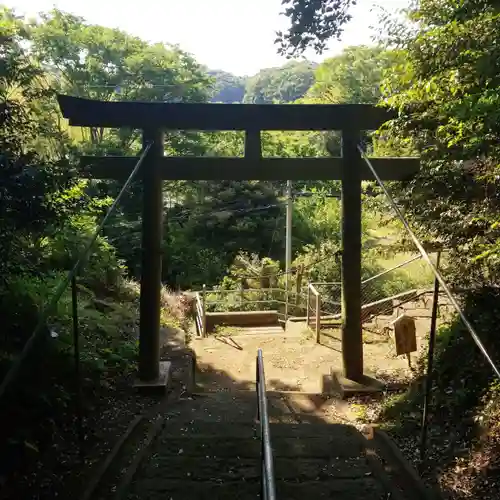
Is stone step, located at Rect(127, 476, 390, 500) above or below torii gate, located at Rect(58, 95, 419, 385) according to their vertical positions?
below

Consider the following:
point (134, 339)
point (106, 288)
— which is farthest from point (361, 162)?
point (106, 288)

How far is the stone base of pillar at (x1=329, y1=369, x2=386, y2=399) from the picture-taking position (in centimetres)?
630

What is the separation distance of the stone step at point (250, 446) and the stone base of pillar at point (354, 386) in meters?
1.64

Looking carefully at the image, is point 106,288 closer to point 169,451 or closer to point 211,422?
point 211,422

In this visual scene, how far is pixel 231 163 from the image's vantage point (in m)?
6.30

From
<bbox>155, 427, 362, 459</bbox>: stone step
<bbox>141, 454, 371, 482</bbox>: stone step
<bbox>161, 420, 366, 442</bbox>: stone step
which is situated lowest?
<bbox>161, 420, 366, 442</bbox>: stone step

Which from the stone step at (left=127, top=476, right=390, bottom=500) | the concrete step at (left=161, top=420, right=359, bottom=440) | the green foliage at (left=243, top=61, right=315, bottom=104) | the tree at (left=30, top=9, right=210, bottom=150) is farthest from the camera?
the green foliage at (left=243, top=61, right=315, bottom=104)

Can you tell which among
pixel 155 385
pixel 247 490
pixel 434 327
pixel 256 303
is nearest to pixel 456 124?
pixel 434 327

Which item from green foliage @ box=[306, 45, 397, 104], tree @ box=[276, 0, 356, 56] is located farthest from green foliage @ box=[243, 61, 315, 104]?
tree @ box=[276, 0, 356, 56]

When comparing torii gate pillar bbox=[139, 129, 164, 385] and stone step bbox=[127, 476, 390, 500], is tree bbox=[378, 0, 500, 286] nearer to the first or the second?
stone step bbox=[127, 476, 390, 500]

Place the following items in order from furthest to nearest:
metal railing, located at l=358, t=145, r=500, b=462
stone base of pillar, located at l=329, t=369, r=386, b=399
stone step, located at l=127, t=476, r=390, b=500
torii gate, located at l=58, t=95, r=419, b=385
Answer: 1. stone base of pillar, located at l=329, t=369, r=386, b=399
2. torii gate, located at l=58, t=95, r=419, b=385
3. stone step, located at l=127, t=476, r=390, b=500
4. metal railing, located at l=358, t=145, r=500, b=462

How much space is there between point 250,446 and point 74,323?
71.5 inches

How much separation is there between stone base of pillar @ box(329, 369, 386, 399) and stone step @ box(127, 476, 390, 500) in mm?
2608

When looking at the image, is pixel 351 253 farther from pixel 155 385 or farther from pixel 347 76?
pixel 347 76
